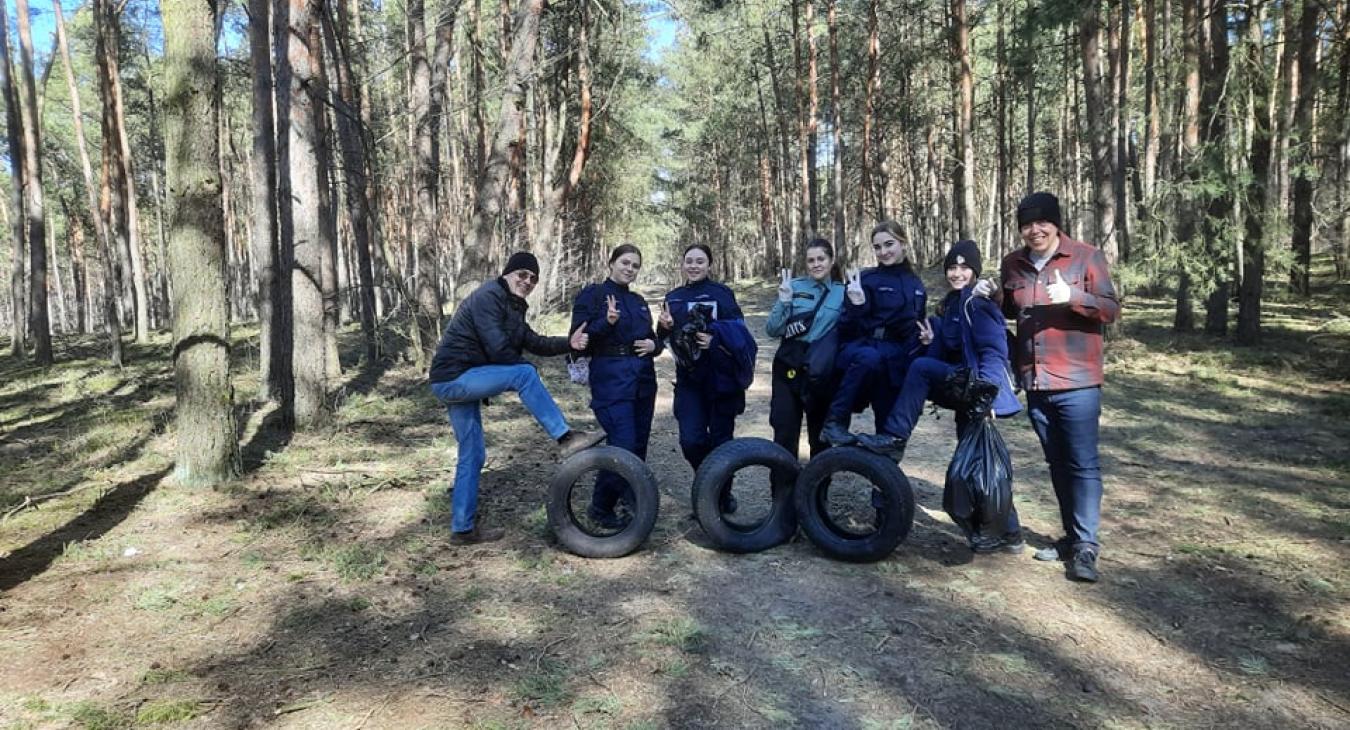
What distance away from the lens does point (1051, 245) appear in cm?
432

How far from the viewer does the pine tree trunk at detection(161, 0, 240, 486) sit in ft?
19.6

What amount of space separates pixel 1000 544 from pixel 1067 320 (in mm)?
1496

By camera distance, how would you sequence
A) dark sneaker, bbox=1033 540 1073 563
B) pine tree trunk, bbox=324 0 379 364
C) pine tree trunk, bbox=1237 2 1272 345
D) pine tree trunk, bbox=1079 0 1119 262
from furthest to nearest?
pine tree trunk, bbox=1079 0 1119 262 → pine tree trunk, bbox=324 0 379 364 → pine tree trunk, bbox=1237 2 1272 345 → dark sneaker, bbox=1033 540 1073 563

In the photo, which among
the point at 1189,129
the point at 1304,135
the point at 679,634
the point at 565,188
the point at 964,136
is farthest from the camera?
the point at 565,188

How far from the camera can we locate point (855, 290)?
15.8 feet

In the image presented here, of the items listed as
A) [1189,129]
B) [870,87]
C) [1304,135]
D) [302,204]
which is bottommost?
[302,204]

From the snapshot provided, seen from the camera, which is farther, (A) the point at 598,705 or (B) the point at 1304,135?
(B) the point at 1304,135

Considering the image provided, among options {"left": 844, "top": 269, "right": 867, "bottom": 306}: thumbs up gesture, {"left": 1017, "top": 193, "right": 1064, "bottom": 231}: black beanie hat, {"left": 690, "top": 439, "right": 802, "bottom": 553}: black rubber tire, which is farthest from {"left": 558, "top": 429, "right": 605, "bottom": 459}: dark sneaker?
{"left": 1017, "top": 193, "right": 1064, "bottom": 231}: black beanie hat

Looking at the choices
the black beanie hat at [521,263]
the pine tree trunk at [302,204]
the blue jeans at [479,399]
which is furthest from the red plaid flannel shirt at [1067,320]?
the pine tree trunk at [302,204]

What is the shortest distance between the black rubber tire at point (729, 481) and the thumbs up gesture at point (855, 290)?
1122mm

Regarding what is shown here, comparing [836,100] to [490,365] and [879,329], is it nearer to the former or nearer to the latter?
[879,329]

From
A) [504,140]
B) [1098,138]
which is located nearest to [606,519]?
[504,140]

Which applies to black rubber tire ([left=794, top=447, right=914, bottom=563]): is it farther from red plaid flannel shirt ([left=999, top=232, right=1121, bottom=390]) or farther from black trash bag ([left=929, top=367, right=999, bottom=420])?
red plaid flannel shirt ([left=999, top=232, right=1121, bottom=390])

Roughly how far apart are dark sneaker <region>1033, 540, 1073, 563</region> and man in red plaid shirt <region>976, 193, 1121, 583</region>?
14cm
